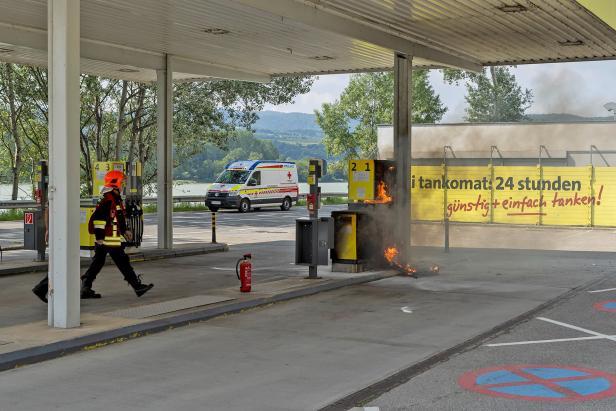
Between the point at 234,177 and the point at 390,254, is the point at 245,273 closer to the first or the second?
the point at 390,254

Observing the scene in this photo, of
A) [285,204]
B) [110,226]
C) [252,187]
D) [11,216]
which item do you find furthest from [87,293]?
[285,204]

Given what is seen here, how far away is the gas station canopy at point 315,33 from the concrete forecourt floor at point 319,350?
4702 mm

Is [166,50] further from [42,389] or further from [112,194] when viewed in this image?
[42,389]

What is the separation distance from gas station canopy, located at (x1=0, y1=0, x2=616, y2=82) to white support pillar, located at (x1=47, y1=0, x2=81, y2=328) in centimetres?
354

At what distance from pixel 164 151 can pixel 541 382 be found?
13519 mm

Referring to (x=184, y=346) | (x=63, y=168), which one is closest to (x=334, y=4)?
(x=63, y=168)

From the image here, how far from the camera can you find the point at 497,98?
69.4m

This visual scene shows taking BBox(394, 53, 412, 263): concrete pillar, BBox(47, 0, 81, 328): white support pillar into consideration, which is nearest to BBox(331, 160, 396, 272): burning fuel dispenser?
BBox(394, 53, 412, 263): concrete pillar

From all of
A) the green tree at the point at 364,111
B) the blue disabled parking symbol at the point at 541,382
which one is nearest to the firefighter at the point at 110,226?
the blue disabled parking symbol at the point at 541,382

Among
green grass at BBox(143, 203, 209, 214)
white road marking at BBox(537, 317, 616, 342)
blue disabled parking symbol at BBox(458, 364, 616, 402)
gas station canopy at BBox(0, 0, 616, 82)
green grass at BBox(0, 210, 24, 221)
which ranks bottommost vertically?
blue disabled parking symbol at BBox(458, 364, 616, 402)

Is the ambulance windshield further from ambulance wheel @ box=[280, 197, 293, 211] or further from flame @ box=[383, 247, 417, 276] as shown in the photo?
flame @ box=[383, 247, 417, 276]

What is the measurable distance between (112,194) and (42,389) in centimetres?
517

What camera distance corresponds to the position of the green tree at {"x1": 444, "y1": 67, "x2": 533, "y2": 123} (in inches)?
2672

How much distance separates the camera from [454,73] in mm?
59656
